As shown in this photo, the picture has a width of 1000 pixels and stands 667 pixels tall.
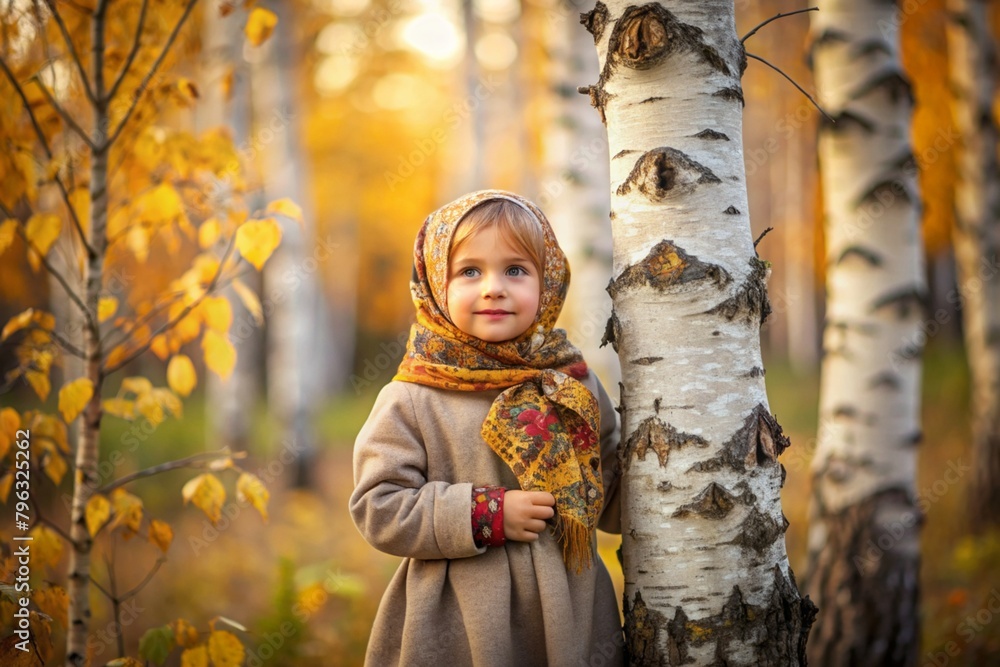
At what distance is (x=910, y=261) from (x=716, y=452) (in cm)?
206

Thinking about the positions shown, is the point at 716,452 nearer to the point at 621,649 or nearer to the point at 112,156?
the point at 621,649

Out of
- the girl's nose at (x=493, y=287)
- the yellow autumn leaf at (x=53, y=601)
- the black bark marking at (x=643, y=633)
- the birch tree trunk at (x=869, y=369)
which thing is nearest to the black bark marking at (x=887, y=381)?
the birch tree trunk at (x=869, y=369)

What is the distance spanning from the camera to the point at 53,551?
2.16 m

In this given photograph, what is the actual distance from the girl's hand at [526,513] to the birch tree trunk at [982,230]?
4.77 m

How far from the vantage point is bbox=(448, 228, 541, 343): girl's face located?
1932mm

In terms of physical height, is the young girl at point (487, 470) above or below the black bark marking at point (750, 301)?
below

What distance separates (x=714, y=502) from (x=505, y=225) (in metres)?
0.94

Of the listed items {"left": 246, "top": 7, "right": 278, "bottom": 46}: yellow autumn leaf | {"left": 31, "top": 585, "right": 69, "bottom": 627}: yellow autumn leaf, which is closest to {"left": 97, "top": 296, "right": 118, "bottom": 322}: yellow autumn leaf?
{"left": 31, "top": 585, "right": 69, "bottom": 627}: yellow autumn leaf

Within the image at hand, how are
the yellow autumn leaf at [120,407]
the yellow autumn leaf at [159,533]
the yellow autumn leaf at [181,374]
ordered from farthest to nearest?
the yellow autumn leaf at [181,374] < the yellow autumn leaf at [120,407] < the yellow autumn leaf at [159,533]

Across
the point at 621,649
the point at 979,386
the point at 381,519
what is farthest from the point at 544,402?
the point at 979,386

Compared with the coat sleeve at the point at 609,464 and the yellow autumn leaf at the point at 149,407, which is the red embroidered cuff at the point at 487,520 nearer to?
the coat sleeve at the point at 609,464

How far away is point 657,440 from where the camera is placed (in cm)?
184

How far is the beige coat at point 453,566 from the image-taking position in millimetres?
1832

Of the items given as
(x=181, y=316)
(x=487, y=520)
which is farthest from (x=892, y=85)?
(x=181, y=316)
